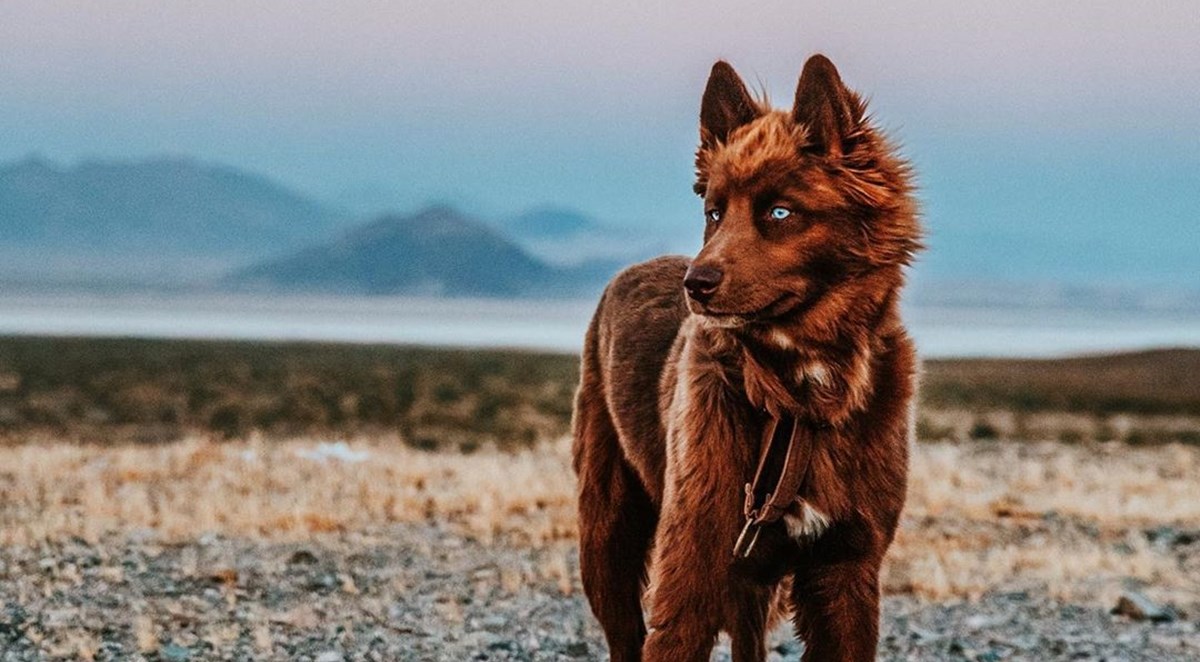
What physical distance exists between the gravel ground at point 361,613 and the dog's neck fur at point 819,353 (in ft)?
12.6

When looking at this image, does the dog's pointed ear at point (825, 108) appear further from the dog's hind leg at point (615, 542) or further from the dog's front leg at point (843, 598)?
the dog's hind leg at point (615, 542)

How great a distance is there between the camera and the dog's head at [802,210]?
14.4 ft

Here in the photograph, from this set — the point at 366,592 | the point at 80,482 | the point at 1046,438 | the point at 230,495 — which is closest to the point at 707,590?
the point at 366,592

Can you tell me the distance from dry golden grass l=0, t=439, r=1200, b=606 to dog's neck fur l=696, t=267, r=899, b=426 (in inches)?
230

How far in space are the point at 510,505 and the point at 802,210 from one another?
32.3 feet

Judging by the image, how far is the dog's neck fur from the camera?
4.57m

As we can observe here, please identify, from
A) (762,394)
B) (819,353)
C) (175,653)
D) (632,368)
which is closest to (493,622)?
(175,653)

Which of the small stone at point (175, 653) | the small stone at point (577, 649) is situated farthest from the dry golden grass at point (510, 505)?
the small stone at point (175, 653)

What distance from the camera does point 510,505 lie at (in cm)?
1401

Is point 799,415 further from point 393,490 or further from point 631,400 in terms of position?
point 393,490

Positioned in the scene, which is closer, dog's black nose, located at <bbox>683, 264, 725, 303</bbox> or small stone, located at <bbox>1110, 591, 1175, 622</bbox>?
dog's black nose, located at <bbox>683, 264, 725, 303</bbox>

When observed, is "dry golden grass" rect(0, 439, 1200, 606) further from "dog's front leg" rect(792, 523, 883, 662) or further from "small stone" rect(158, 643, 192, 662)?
"dog's front leg" rect(792, 523, 883, 662)

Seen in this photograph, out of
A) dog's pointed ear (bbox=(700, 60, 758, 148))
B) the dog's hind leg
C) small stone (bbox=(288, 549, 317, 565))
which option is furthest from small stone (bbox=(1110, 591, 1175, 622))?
dog's pointed ear (bbox=(700, 60, 758, 148))

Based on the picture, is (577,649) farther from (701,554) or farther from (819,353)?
(819,353)
